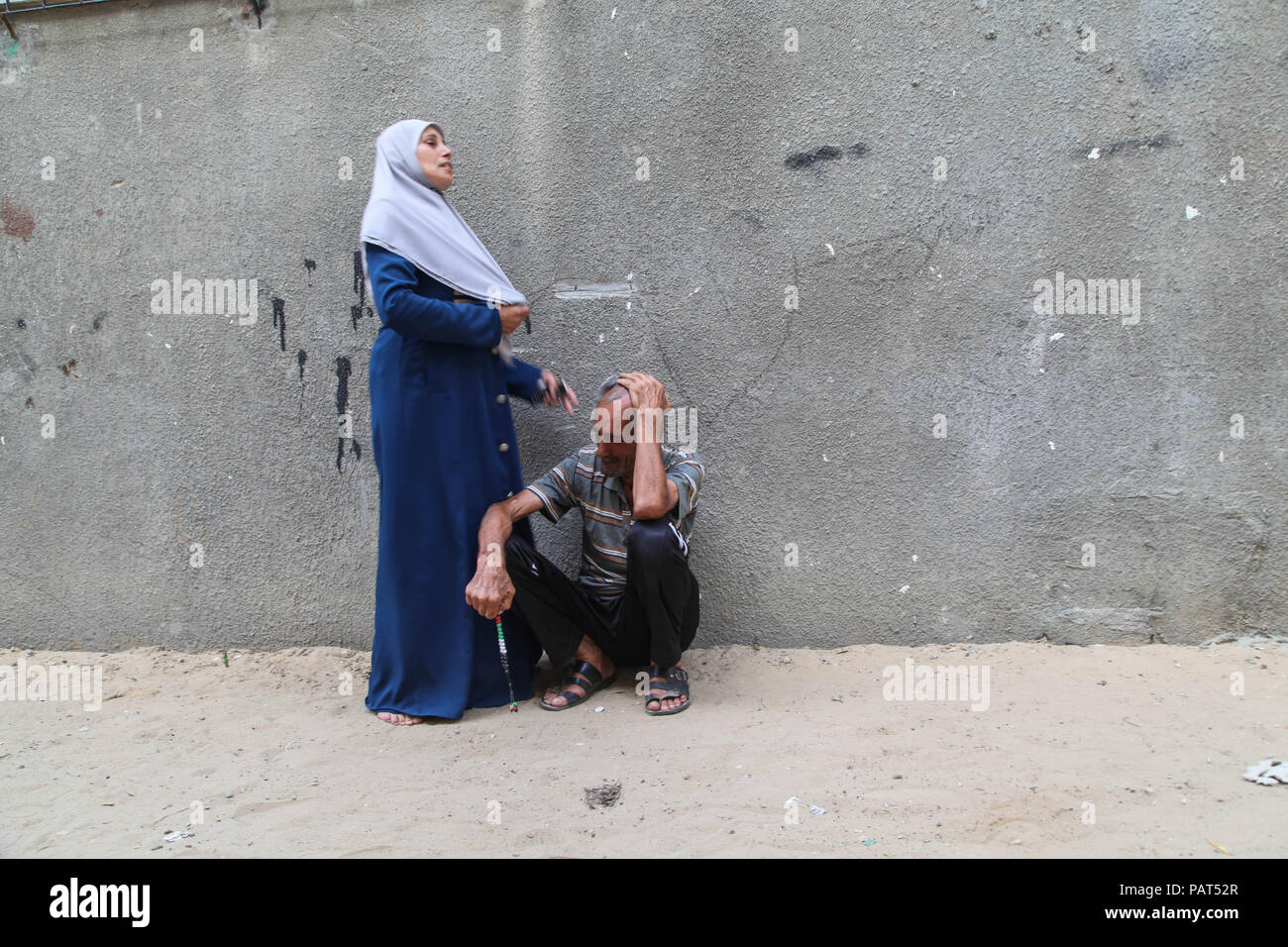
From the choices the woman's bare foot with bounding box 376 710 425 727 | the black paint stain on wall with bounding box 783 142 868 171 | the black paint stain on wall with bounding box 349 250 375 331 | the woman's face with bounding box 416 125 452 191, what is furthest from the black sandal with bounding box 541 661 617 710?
the black paint stain on wall with bounding box 783 142 868 171

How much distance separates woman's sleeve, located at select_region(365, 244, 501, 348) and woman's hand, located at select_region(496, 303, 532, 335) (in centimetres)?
8

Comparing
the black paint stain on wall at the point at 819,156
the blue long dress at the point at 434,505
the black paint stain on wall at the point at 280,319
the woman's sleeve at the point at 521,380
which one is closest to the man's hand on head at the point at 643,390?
the woman's sleeve at the point at 521,380

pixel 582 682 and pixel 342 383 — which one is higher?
pixel 342 383

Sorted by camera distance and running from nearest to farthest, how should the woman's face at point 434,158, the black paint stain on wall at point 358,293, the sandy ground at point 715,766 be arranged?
the sandy ground at point 715,766 → the woman's face at point 434,158 → the black paint stain on wall at point 358,293

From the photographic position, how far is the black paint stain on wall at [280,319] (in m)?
3.41

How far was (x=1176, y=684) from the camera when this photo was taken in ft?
9.41

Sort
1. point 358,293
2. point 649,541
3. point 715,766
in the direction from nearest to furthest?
point 715,766
point 649,541
point 358,293

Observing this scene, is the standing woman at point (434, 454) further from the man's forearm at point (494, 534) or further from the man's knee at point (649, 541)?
the man's knee at point (649, 541)

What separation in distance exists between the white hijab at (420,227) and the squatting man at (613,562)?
0.50m

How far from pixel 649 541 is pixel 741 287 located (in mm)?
1009

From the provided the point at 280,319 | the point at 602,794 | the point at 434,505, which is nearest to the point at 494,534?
the point at 434,505

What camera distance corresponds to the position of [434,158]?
2.91 meters

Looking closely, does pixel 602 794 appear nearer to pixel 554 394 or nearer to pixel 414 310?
pixel 554 394

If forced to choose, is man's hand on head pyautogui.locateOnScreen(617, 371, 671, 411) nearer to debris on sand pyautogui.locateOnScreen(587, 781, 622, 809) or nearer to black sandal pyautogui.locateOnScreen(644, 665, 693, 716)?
black sandal pyautogui.locateOnScreen(644, 665, 693, 716)
